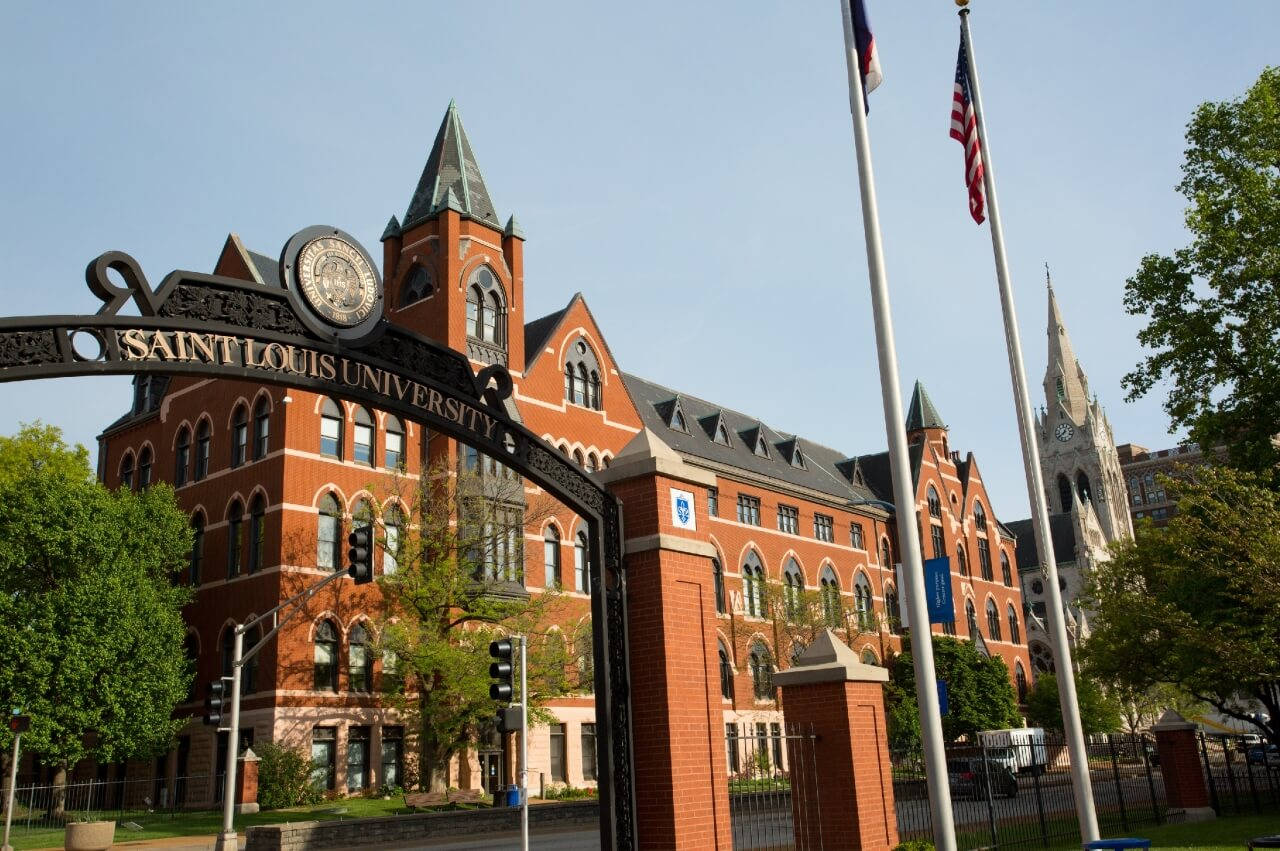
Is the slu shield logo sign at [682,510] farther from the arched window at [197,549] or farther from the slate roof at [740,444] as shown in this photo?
→ the slate roof at [740,444]

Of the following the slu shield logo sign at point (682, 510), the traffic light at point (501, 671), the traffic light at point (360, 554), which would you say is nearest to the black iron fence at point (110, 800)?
the traffic light at point (360, 554)

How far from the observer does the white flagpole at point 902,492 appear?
9203 mm

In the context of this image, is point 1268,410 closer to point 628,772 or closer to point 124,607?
point 628,772

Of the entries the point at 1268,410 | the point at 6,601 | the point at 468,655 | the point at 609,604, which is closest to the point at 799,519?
the point at 468,655

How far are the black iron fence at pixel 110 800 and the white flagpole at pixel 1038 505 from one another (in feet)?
87.2

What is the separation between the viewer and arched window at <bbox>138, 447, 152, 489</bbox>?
4131 cm

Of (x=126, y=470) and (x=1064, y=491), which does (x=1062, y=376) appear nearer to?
(x=1064, y=491)

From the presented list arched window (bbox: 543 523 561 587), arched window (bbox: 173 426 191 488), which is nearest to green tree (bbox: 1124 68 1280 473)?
arched window (bbox: 543 523 561 587)

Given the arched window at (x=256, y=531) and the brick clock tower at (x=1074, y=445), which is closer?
the arched window at (x=256, y=531)

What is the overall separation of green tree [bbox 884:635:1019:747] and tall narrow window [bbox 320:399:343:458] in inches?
1151

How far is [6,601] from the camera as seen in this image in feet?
101

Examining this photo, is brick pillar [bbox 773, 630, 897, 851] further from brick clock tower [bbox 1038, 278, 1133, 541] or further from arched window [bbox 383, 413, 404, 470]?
brick clock tower [bbox 1038, 278, 1133, 541]

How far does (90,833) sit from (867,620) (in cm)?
4000

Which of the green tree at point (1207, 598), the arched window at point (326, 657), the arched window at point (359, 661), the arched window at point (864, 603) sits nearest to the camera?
the green tree at point (1207, 598)
